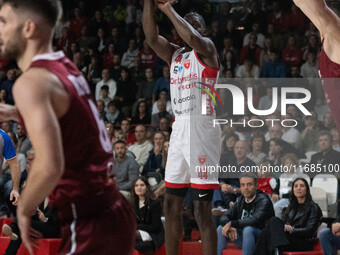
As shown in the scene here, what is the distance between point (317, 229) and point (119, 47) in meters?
7.55

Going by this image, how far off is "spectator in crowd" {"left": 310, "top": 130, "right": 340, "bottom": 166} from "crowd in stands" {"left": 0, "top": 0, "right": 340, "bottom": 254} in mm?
16

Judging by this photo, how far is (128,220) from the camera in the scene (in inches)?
119

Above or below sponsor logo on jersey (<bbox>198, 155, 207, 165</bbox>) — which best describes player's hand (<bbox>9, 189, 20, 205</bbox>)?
below

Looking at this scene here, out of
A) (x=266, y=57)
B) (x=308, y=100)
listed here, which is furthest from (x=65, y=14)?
(x=308, y=100)

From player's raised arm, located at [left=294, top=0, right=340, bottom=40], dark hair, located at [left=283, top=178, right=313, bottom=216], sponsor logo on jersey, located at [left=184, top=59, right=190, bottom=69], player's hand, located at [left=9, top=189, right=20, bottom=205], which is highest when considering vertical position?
player's raised arm, located at [left=294, top=0, right=340, bottom=40]

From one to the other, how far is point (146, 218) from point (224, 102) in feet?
6.85

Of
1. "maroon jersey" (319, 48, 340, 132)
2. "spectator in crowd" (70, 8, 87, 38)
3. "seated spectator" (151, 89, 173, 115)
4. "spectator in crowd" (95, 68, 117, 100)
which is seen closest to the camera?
"maroon jersey" (319, 48, 340, 132)

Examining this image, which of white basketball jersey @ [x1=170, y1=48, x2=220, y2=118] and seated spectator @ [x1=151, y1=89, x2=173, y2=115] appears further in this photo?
seated spectator @ [x1=151, y1=89, x2=173, y2=115]

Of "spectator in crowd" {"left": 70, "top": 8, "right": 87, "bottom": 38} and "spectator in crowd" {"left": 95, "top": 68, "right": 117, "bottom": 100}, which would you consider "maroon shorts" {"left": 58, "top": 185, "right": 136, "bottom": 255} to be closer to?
"spectator in crowd" {"left": 95, "top": 68, "right": 117, "bottom": 100}

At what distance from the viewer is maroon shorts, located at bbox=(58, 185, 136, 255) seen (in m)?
2.88

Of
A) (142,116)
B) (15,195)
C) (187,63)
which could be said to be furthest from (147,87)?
(187,63)

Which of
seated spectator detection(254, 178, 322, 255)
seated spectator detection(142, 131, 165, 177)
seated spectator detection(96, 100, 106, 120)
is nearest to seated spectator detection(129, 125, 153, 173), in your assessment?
seated spectator detection(142, 131, 165, 177)

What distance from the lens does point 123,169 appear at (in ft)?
28.8

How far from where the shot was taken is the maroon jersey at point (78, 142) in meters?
2.83
